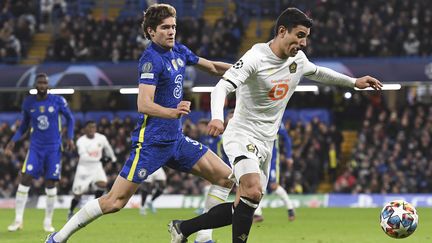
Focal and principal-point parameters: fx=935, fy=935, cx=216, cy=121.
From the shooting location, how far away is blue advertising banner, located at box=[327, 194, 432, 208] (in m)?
24.1

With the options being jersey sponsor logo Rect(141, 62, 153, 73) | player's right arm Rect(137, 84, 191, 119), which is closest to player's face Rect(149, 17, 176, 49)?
jersey sponsor logo Rect(141, 62, 153, 73)

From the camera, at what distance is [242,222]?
8180mm

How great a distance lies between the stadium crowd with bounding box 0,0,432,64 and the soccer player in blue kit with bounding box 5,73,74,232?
14.5 m

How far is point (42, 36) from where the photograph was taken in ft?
108

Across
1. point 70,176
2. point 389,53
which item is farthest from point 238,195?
point 389,53

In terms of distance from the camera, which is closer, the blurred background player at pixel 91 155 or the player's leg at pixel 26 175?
the player's leg at pixel 26 175

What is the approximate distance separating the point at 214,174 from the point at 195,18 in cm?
2233

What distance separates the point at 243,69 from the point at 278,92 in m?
0.60

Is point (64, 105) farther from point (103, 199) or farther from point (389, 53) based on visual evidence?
point (389, 53)

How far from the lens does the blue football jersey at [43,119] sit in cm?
1434

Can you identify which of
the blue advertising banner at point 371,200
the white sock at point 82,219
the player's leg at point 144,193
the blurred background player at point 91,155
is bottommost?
the blue advertising banner at point 371,200

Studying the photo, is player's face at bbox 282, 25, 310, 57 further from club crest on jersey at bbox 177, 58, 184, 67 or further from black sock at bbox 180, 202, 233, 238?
black sock at bbox 180, 202, 233, 238

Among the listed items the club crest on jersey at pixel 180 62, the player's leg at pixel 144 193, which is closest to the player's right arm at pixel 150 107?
the club crest on jersey at pixel 180 62

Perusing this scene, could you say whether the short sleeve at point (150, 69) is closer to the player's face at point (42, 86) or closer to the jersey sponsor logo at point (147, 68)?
the jersey sponsor logo at point (147, 68)
